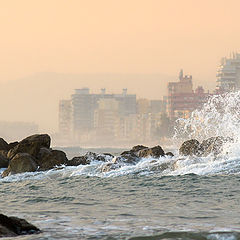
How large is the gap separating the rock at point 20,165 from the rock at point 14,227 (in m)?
21.4

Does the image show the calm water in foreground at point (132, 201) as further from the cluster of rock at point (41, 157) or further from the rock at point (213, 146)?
the rock at point (213, 146)

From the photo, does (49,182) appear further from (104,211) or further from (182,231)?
(182,231)

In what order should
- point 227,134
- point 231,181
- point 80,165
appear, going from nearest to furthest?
point 231,181 < point 80,165 < point 227,134

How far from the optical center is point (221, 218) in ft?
66.3

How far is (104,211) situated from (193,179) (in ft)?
32.6

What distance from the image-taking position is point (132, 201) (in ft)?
82.4

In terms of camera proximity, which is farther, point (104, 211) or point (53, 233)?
point (104, 211)

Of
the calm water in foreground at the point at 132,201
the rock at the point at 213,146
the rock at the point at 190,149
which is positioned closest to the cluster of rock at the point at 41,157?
the calm water in foreground at the point at 132,201

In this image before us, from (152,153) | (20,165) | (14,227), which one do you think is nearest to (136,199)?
(14,227)

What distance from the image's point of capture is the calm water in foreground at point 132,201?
1870 centimetres

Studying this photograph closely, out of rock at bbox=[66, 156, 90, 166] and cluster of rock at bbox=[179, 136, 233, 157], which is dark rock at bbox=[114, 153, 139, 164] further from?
rock at bbox=[66, 156, 90, 166]

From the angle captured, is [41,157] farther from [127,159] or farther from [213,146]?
[213,146]

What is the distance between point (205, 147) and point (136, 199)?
645 inches

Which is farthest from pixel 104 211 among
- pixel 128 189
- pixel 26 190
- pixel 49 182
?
pixel 49 182
